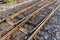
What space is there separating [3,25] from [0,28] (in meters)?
0.41

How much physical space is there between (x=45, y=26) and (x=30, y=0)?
7.88 m

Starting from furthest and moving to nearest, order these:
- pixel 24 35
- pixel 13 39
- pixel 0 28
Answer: pixel 0 28 < pixel 24 35 < pixel 13 39

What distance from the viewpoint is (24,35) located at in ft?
21.5

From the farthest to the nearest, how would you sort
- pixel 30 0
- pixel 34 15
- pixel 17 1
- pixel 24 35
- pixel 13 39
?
1. pixel 30 0
2. pixel 17 1
3. pixel 34 15
4. pixel 24 35
5. pixel 13 39

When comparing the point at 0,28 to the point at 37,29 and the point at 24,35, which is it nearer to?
the point at 24,35

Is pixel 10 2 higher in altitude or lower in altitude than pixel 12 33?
lower

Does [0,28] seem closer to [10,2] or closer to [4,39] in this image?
[4,39]

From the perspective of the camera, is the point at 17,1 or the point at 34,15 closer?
the point at 34,15

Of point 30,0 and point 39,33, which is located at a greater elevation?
point 39,33

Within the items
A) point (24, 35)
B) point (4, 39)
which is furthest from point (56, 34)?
point (4, 39)

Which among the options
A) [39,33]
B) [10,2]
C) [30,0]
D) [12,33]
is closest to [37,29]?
[39,33]

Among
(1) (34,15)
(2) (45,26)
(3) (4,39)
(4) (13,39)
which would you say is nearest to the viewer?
(3) (4,39)

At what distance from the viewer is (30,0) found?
15273 mm

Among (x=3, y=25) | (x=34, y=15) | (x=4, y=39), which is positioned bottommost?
(x=34, y=15)
